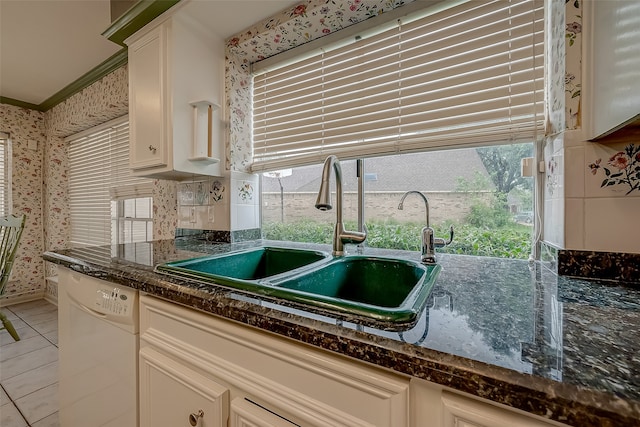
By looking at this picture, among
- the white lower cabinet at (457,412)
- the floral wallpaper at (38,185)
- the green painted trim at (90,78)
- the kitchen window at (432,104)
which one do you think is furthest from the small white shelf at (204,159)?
the floral wallpaper at (38,185)

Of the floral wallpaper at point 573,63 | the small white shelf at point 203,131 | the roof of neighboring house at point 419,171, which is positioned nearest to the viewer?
the floral wallpaper at point 573,63

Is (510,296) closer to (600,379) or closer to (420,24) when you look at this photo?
(600,379)

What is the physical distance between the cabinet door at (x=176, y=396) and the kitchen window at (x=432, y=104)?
986mm

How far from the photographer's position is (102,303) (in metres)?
0.97

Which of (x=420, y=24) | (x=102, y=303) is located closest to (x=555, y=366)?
(x=102, y=303)

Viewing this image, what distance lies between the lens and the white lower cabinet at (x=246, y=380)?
0.47m

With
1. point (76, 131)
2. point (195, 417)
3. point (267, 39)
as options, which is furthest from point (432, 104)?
point (76, 131)

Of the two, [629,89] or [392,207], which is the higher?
[629,89]

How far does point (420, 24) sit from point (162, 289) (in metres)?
1.43

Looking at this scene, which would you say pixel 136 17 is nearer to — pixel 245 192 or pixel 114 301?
pixel 245 192

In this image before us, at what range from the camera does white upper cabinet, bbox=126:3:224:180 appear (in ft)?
4.82

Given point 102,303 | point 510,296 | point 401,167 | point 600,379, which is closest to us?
point 600,379

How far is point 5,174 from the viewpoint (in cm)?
304

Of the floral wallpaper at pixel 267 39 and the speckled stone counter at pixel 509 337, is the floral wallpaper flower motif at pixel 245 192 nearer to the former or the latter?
the floral wallpaper at pixel 267 39
